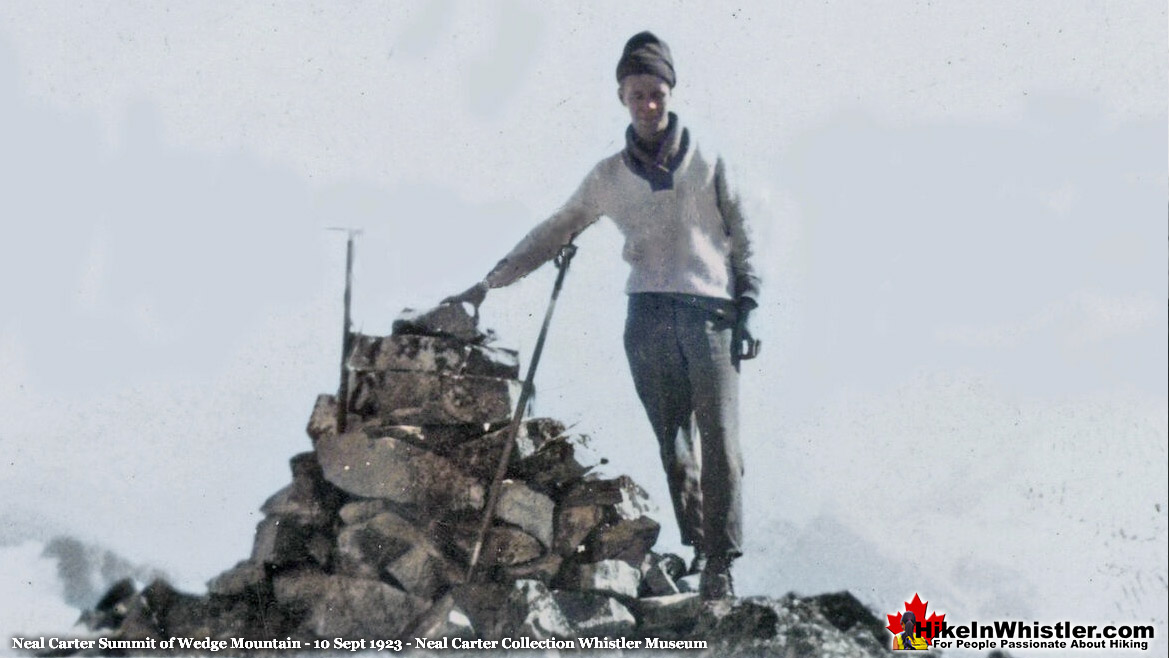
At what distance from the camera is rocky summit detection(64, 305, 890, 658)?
512cm

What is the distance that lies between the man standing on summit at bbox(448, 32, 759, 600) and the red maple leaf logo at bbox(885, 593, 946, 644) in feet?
3.60

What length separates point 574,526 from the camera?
5.73m

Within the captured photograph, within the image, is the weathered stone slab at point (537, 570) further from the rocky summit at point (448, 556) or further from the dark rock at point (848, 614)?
the dark rock at point (848, 614)

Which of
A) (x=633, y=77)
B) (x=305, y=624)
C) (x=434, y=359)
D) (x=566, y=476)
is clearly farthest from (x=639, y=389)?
(x=305, y=624)

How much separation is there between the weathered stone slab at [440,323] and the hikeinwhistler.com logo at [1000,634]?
2.84m

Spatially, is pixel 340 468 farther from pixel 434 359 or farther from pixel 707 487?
pixel 707 487

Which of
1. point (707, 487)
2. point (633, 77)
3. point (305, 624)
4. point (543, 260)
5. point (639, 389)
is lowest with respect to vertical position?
point (305, 624)

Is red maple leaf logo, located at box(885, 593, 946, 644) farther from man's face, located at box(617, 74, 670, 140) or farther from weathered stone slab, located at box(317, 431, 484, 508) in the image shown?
man's face, located at box(617, 74, 670, 140)

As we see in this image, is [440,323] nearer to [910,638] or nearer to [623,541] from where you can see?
[623,541]

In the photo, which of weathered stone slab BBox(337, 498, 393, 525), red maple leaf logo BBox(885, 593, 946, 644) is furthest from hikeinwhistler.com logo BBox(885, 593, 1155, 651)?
weathered stone slab BBox(337, 498, 393, 525)

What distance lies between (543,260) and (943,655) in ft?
10.2

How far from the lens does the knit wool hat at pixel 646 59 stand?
18.1ft

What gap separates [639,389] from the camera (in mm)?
5836

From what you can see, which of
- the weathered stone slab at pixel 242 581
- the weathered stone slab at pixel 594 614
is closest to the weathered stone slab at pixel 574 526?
the weathered stone slab at pixel 594 614
